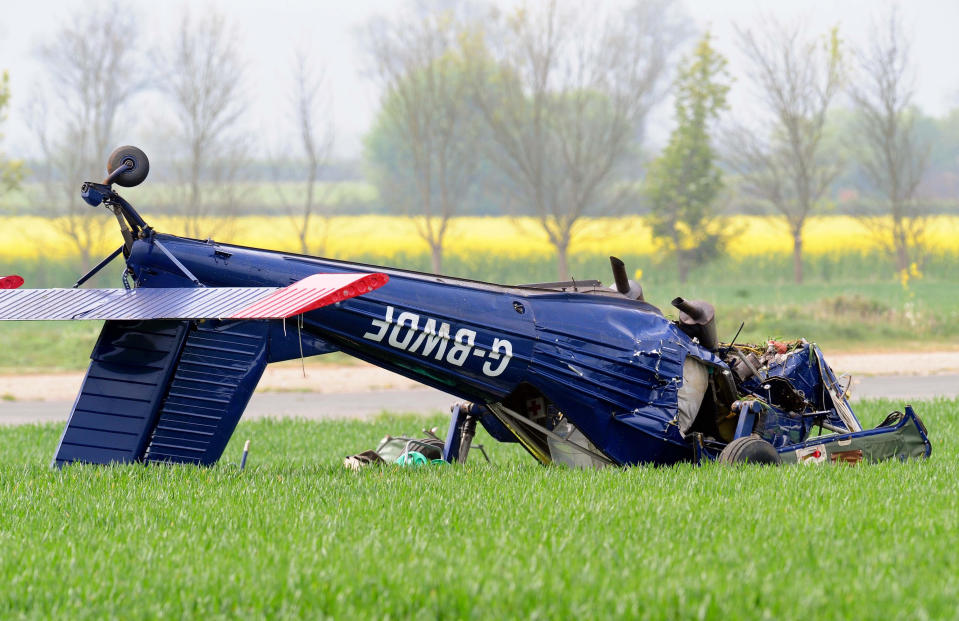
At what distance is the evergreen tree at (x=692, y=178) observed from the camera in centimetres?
4725

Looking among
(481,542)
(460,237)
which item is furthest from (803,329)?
(481,542)

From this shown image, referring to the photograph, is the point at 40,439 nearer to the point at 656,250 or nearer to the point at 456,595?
the point at 456,595

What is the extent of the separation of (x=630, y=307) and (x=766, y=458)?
1.76 metres

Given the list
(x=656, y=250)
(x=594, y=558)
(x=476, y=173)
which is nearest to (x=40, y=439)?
(x=594, y=558)

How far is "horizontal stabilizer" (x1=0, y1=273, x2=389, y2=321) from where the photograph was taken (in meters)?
8.04

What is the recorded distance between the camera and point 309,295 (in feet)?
26.5

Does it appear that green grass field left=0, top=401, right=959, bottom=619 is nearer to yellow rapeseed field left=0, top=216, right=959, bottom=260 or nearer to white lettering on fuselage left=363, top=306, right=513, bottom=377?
white lettering on fuselage left=363, top=306, right=513, bottom=377

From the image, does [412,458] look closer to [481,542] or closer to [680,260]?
[481,542]

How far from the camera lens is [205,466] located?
908 cm

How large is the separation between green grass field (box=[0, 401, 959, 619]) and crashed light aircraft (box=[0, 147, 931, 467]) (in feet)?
1.45

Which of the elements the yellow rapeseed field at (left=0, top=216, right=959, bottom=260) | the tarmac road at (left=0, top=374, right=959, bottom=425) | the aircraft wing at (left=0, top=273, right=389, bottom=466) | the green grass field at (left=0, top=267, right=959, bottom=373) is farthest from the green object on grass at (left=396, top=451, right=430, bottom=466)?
the yellow rapeseed field at (left=0, top=216, right=959, bottom=260)

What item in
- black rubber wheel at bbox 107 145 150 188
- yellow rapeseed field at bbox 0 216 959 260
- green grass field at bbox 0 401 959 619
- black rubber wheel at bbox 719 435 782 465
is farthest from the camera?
yellow rapeseed field at bbox 0 216 959 260

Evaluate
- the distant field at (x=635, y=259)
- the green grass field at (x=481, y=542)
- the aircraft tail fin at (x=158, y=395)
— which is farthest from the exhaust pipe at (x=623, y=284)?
the distant field at (x=635, y=259)

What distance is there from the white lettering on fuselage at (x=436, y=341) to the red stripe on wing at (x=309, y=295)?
853 millimetres
